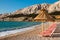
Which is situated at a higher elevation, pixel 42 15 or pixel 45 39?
pixel 42 15

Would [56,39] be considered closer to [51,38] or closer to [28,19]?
[51,38]

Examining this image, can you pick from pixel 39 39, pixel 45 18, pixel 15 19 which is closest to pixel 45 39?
pixel 39 39

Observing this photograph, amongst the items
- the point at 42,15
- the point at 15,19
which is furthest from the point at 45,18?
the point at 15,19

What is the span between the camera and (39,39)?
15234mm

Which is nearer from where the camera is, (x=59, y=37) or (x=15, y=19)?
(x=59, y=37)

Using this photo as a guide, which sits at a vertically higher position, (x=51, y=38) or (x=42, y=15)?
(x=42, y=15)

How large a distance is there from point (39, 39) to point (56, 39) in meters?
1.21

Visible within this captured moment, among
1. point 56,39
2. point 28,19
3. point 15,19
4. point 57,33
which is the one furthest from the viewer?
point 15,19

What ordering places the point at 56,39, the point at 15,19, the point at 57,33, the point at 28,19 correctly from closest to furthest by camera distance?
the point at 56,39 → the point at 57,33 → the point at 28,19 → the point at 15,19

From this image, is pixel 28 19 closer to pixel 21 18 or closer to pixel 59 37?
pixel 21 18

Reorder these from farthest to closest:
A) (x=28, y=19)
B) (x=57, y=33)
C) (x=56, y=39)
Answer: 1. (x=28, y=19)
2. (x=57, y=33)
3. (x=56, y=39)

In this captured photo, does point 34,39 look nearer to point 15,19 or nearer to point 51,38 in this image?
point 51,38

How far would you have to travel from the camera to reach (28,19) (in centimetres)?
17600

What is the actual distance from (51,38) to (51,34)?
87cm
